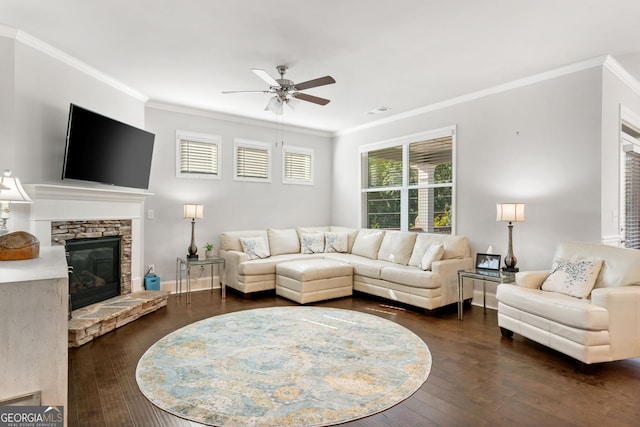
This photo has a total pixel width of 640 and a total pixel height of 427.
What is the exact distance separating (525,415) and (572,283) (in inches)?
64.1

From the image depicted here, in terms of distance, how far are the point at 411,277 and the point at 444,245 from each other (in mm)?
689

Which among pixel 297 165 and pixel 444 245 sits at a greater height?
pixel 297 165

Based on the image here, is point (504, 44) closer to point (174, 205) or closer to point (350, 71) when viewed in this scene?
point (350, 71)

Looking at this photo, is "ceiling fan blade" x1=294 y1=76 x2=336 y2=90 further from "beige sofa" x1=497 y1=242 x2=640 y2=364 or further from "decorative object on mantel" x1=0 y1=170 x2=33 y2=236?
"beige sofa" x1=497 y1=242 x2=640 y2=364

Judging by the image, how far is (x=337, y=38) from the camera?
3125 mm

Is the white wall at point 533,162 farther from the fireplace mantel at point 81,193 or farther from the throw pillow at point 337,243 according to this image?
the fireplace mantel at point 81,193

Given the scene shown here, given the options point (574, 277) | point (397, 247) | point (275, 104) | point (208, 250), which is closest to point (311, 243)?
point (397, 247)

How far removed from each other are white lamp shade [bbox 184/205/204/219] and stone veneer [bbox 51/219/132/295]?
0.75m

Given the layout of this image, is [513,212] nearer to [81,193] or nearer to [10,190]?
[10,190]

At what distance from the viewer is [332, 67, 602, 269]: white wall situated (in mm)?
3674

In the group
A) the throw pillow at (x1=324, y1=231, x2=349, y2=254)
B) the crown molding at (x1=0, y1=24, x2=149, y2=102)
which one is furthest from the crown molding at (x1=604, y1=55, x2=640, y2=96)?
the crown molding at (x1=0, y1=24, x2=149, y2=102)

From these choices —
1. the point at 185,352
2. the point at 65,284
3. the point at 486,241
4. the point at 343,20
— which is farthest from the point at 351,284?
the point at 65,284

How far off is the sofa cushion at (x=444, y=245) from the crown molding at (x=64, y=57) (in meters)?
4.27

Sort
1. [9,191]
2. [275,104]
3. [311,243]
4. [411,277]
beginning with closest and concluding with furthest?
1. [9,191]
2. [275,104]
3. [411,277]
4. [311,243]
